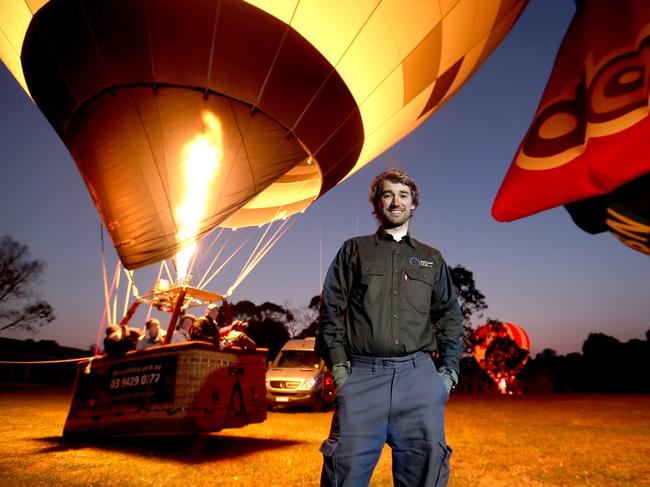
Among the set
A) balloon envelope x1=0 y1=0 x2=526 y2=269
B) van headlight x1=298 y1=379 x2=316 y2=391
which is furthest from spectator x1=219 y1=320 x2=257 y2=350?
van headlight x1=298 y1=379 x2=316 y2=391

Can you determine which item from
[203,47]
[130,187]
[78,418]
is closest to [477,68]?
[203,47]

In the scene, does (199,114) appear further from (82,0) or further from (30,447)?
(30,447)

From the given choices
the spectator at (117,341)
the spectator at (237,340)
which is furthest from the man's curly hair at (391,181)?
the spectator at (117,341)

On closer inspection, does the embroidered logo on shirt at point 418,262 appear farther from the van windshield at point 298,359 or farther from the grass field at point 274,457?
the van windshield at point 298,359

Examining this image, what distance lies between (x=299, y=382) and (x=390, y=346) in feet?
31.9

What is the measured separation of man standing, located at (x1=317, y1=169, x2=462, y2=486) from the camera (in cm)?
185

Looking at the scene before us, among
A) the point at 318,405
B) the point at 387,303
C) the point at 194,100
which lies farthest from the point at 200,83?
the point at 318,405

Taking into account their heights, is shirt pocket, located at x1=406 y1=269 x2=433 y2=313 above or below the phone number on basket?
above

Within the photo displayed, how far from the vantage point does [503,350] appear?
81.7ft

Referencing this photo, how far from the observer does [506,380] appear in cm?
2581

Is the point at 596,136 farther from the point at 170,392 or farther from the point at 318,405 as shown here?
the point at 318,405

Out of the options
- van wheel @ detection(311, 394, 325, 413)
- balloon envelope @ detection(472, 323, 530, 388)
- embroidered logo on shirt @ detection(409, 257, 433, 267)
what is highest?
balloon envelope @ detection(472, 323, 530, 388)

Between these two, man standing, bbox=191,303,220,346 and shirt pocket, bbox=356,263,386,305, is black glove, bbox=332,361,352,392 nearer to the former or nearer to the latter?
shirt pocket, bbox=356,263,386,305

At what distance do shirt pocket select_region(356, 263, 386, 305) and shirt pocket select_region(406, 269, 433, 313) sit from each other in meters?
0.14
